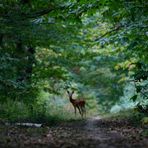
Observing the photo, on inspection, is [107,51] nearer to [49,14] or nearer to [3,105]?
[3,105]

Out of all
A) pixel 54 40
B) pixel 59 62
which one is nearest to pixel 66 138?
pixel 54 40

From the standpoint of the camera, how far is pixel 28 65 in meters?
16.1

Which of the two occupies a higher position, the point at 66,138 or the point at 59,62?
the point at 59,62

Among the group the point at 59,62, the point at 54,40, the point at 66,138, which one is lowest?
the point at 66,138

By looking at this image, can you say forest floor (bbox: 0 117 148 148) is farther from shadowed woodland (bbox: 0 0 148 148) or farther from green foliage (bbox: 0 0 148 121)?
green foliage (bbox: 0 0 148 121)

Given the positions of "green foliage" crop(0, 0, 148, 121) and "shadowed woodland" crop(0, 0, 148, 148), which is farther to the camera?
"green foliage" crop(0, 0, 148, 121)

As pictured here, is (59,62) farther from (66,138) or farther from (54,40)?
(66,138)

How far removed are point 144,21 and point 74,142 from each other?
14.7ft

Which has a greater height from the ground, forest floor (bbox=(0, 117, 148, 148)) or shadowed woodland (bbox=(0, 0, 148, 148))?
shadowed woodland (bbox=(0, 0, 148, 148))

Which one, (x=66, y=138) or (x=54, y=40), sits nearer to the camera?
(x=66, y=138)

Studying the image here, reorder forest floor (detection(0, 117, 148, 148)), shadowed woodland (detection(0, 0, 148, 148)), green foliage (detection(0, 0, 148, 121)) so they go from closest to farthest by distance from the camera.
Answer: forest floor (detection(0, 117, 148, 148)) < shadowed woodland (detection(0, 0, 148, 148)) < green foliage (detection(0, 0, 148, 121))

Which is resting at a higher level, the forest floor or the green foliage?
the green foliage

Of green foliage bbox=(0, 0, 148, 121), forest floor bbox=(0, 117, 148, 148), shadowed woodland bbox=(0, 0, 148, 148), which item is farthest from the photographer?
green foliage bbox=(0, 0, 148, 121)

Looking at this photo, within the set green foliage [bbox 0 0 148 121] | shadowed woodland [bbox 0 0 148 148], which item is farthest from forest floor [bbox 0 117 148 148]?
green foliage [bbox 0 0 148 121]
